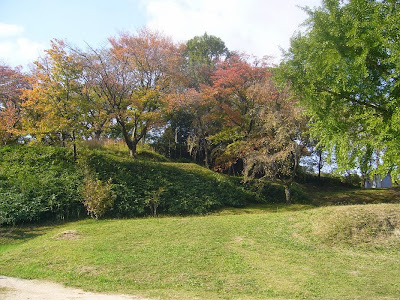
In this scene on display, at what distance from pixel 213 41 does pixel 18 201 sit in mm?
23044

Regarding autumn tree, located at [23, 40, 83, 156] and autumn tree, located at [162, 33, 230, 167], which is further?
autumn tree, located at [162, 33, 230, 167]

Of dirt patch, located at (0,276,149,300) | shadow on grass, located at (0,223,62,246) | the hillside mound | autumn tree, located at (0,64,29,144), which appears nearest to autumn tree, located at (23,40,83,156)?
autumn tree, located at (0,64,29,144)

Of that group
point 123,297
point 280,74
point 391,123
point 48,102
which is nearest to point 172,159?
point 48,102

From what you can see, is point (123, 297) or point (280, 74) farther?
point (280, 74)

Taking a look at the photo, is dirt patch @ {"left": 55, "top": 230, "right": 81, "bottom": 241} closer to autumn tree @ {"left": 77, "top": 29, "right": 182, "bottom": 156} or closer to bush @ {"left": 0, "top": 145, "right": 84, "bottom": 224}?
bush @ {"left": 0, "top": 145, "right": 84, "bottom": 224}

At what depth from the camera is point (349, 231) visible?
10789 mm

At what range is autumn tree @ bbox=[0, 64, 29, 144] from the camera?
19.3m

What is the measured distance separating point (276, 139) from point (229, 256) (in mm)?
10903

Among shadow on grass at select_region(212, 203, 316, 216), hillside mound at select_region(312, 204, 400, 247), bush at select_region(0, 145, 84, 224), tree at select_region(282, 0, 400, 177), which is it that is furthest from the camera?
shadow on grass at select_region(212, 203, 316, 216)

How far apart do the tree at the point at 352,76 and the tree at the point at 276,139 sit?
20.1ft

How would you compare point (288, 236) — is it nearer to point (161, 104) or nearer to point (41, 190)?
point (41, 190)

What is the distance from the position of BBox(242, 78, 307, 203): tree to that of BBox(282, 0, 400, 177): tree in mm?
6129

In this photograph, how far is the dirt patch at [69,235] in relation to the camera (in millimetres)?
10758

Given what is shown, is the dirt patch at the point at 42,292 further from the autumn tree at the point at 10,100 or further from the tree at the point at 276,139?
the autumn tree at the point at 10,100
